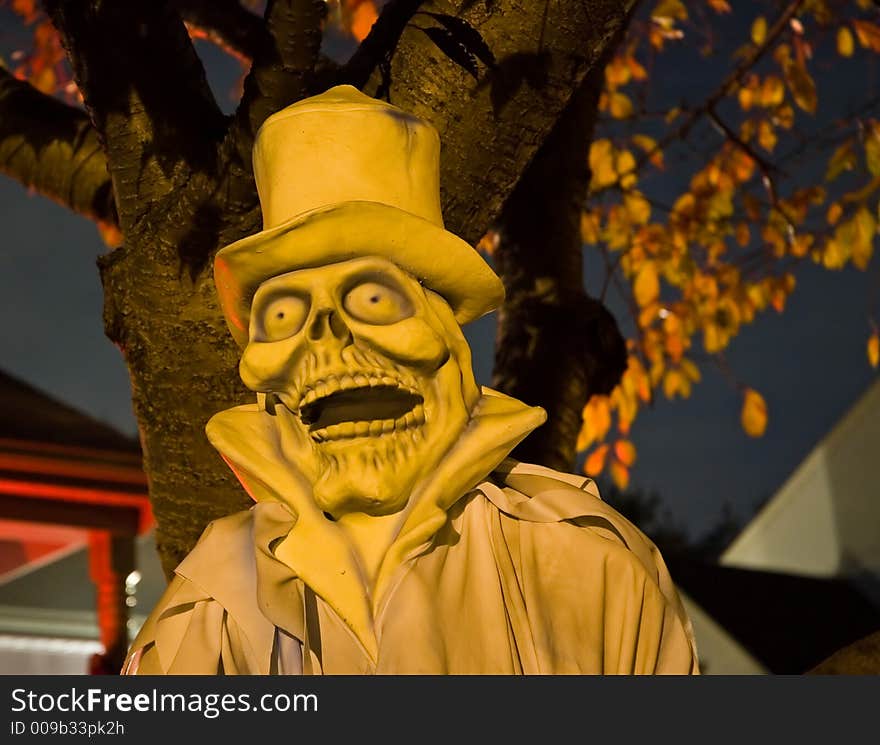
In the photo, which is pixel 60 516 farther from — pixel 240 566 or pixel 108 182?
pixel 240 566

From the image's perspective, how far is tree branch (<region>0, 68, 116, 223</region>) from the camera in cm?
361

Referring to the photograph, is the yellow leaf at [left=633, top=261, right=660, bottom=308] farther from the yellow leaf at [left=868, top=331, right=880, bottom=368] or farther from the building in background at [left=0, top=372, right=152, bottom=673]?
the building in background at [left=0, top=372, right=152, bottom=673]

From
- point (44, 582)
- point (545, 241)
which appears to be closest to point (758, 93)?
point (545, 241)

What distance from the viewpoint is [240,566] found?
7.54ft

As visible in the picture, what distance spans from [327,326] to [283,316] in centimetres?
9

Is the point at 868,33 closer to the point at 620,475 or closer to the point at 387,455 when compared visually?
the point at 620,475

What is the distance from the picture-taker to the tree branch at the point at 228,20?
4430mm

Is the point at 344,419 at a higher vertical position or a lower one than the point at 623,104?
higher

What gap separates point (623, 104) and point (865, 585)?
6.84 metres

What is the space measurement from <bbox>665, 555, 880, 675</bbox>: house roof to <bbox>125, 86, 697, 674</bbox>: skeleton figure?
24.8 ft

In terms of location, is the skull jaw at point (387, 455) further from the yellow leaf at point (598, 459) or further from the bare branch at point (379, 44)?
the yellow leaf at point (598, 459)

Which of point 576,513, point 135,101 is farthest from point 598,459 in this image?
point 576,513

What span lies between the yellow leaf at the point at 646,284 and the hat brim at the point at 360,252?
3.83 metres

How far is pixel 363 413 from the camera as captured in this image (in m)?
2.26
